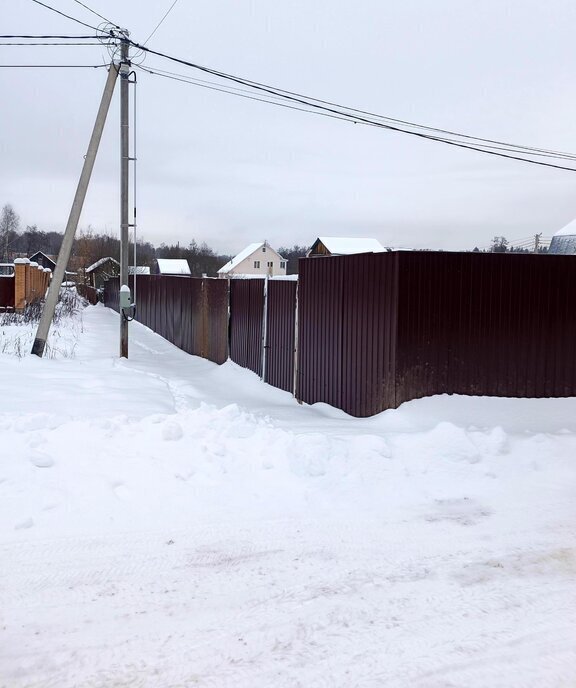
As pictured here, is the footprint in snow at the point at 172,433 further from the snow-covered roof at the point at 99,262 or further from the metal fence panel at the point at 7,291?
the snow-covered roof at the point at 99,262

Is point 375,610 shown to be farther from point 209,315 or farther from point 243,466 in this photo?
point 209,315

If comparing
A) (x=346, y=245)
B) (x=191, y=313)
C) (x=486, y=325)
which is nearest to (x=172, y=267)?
(x=346, y=245)

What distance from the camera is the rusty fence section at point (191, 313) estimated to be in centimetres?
1410

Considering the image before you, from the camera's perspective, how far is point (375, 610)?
3.54 m

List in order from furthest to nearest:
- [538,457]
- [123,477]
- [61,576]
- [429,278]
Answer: [429,278]
[538,457]
[123,477]
[61,576]

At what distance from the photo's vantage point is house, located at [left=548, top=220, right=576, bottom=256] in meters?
23.6

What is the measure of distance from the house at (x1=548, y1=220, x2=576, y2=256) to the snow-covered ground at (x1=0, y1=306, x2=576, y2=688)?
17.5 meters

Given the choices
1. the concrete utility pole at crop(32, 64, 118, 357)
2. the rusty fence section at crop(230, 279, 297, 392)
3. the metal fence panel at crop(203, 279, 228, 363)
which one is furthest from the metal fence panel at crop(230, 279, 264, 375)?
the concrete utility pole at crop(32, 64, 118, 357)

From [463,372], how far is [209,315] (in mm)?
8014

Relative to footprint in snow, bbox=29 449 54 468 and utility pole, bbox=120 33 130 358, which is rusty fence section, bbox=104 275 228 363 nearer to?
utility pole, bbox=120 33 130 358

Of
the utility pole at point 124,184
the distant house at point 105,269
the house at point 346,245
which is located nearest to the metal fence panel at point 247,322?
the utility pole at point 124,184

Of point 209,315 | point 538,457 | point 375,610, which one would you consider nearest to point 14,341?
point 209,315

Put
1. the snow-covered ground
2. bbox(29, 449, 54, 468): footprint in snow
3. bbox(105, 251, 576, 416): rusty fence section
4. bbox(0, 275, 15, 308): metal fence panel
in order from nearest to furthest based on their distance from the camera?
the snow-covered ground, bbox(29, 449, 54, 468): footprint in snow, bbox(105, 251, 576, 416): rusty fence section, bbox(0, 275, 15, 308): metal fence panel

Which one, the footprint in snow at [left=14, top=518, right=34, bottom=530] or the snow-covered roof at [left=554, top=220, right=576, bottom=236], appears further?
the snow-covered roof at [left=554, top=220, right=576, bottom=236]
